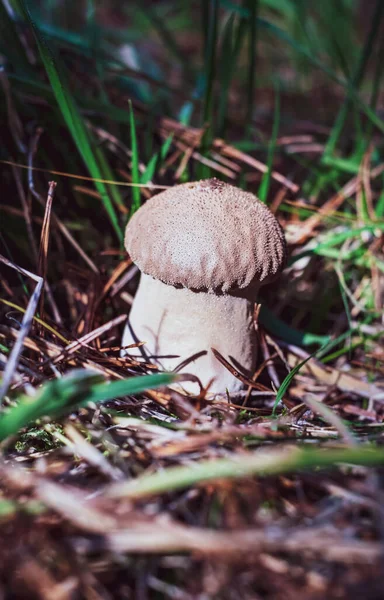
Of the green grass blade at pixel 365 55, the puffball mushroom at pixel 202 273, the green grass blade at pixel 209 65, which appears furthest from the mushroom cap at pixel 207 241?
the green grass blade at pixel 365 55

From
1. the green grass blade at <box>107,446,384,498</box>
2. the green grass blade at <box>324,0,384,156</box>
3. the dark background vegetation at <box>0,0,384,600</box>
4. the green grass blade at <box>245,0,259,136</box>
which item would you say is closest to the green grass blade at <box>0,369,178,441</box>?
the dark background vegetation at <box>0,0,384,600</box>

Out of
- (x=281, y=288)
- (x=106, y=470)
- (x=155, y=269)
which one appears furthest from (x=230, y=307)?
(x=106, y=470)

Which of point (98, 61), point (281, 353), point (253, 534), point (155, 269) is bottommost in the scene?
point (281, 353)

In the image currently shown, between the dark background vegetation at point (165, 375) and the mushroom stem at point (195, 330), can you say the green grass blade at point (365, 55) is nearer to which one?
the dark background vegetation at point (165, 375)

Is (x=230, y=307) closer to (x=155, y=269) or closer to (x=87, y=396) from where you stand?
(x=155, y=269)

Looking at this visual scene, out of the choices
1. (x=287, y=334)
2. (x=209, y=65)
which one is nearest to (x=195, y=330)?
(x=287, y=334)
